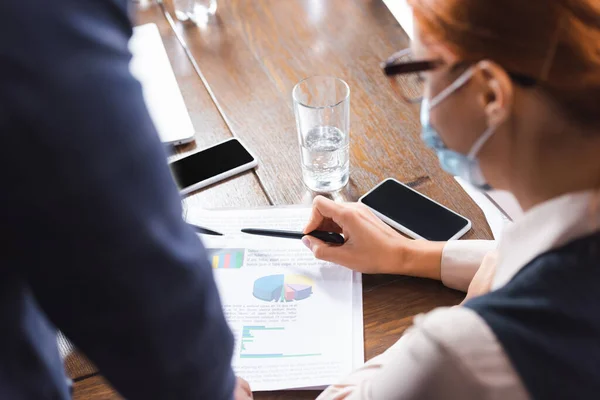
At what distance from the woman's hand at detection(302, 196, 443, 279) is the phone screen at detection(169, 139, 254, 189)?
0.22m

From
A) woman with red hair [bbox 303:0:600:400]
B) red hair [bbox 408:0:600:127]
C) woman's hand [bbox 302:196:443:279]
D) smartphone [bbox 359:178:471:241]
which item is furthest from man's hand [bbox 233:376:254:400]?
red hair [bbox 408:0:600:127]

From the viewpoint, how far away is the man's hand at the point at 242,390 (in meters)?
0.76

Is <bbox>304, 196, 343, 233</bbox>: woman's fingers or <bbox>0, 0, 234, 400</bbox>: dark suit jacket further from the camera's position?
<bbox>304, 196, 343, 233</bbox>: woman's fingers

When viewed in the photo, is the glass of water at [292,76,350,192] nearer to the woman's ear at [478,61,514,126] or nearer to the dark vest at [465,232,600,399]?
the woman's ear at [478,61,514,126]

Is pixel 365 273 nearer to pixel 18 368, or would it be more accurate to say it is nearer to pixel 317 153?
pixel 317 153

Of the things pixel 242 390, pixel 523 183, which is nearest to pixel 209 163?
pixel 242 390

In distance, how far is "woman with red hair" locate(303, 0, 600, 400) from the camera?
0.58 metres

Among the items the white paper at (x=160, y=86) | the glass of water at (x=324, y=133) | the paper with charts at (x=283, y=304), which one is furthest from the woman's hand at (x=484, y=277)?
the white paper at (x=160, y=86)

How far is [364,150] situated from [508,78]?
1.72ft

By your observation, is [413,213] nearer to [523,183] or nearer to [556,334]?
[523,183]

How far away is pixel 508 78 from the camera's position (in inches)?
24.6

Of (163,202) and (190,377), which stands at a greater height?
(163,202)

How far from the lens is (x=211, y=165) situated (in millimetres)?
1136

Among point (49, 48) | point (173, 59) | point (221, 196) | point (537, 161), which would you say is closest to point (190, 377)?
point (49, 48)
